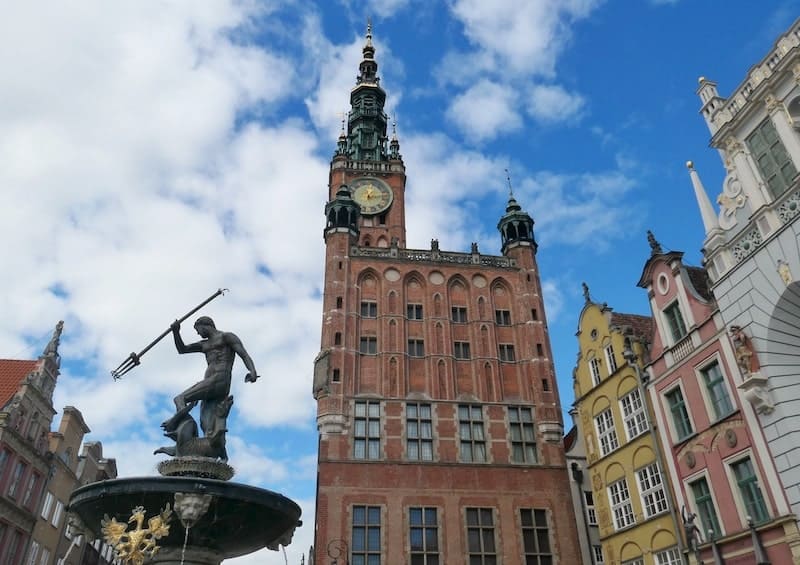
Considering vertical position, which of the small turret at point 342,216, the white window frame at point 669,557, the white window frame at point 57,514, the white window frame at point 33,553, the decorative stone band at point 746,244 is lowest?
the white window frame at point 669,557

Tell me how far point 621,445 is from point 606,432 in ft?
4.66

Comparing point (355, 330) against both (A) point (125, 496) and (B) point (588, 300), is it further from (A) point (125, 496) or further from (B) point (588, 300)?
(A) point (125, 496)


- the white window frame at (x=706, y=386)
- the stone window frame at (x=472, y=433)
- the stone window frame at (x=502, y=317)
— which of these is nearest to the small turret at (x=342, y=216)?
the stone window frame at (x=502, y=317)

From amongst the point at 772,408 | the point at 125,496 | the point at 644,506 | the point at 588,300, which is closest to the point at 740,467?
the point at 772,408

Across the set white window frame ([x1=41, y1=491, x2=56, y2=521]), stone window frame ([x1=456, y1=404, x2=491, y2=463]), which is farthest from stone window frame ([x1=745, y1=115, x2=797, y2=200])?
white window frame ([x1=41, y1=491, x2=56, y2=521])

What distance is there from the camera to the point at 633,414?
23.4 m

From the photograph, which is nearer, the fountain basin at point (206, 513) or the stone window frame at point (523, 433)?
the fountain basin at point (206, 513)

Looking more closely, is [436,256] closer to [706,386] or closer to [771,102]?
[706,386]

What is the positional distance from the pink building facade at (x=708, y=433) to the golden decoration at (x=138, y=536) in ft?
44.1

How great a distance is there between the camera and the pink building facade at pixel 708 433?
55.3 feet

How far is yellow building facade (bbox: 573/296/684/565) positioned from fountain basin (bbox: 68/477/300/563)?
15.0 metres

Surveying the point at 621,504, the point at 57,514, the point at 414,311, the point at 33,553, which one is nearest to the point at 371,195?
the point at 414,311

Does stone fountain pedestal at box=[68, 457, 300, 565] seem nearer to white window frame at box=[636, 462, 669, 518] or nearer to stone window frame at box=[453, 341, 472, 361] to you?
white window frame at box=[636, 462, 669, 518]

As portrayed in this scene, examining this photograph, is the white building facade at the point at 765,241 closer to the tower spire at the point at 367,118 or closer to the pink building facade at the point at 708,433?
the pink building facade at the point at 708,433
